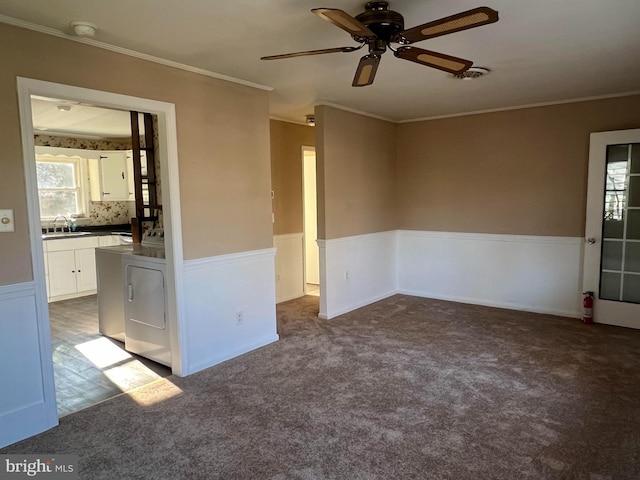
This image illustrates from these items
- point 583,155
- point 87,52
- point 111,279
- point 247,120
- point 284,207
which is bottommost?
point 111,279

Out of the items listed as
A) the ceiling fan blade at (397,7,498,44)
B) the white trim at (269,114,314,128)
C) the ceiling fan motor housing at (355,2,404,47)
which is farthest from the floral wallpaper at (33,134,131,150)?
the ceiling fan blade at (397,7,498,44)

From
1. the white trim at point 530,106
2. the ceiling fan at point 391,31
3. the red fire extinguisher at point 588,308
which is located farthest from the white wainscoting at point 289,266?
the red fire extinguisher at point 588,308

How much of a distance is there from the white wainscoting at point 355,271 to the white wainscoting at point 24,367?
2758mm

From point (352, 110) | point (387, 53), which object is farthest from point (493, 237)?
point (387, 53)

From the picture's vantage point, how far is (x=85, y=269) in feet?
20.0

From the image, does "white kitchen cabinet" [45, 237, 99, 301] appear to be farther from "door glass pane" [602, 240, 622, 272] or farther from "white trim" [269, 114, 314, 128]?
"door glass pane" [602, 240, 622, 272]

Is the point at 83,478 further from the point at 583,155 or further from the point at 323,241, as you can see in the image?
the point at 583,155

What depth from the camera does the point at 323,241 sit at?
15.3 feet

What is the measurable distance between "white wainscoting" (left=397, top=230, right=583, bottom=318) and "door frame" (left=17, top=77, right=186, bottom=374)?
3523 mm

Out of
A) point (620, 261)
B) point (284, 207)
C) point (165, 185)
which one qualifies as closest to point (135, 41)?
point (165, 185)

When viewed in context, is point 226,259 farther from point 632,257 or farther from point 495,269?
point 632,257

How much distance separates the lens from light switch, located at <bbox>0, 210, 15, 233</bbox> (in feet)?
7.69

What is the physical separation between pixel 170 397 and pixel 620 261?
452 cm

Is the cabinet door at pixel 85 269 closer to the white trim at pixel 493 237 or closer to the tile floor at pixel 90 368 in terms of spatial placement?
the tile floor at pixel 90 368
